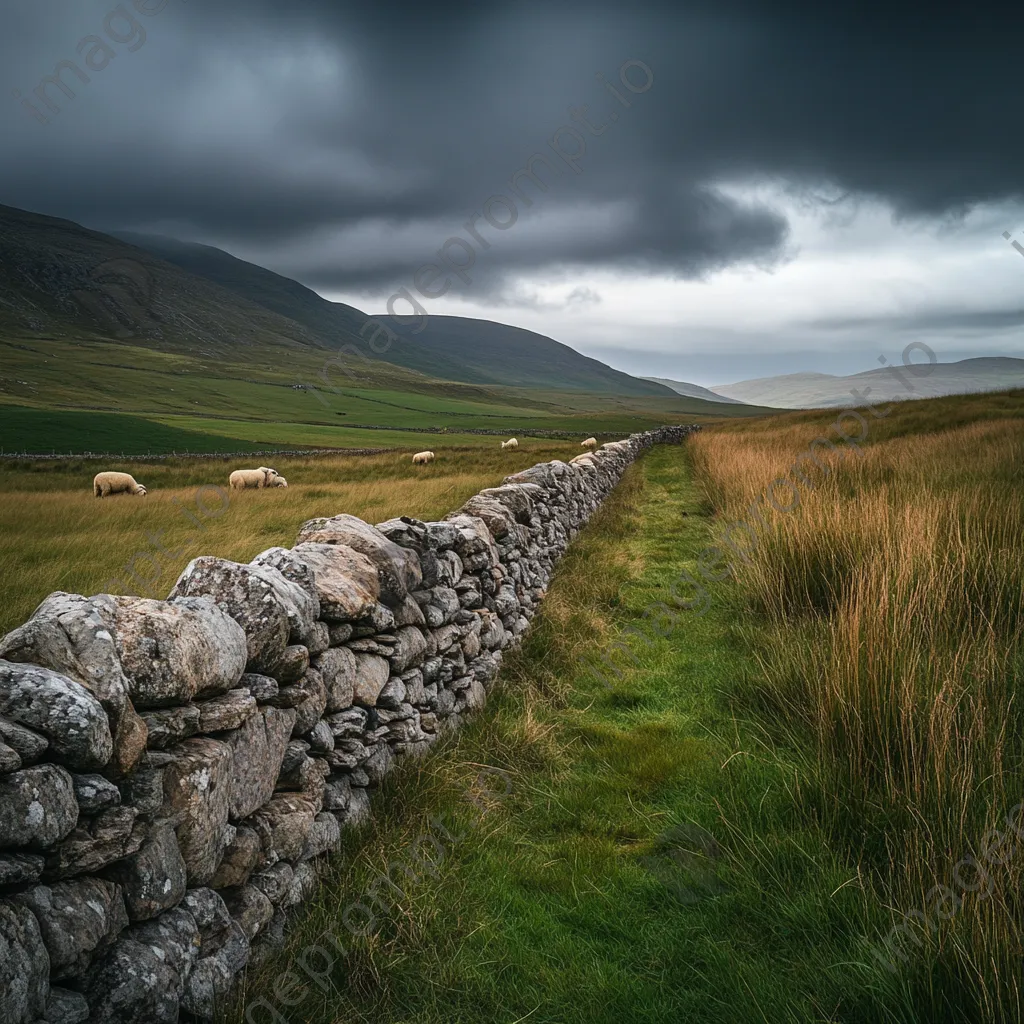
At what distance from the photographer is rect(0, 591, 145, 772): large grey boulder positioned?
1.86 meters

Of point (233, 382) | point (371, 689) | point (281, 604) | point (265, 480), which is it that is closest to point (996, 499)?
point (371, 689)

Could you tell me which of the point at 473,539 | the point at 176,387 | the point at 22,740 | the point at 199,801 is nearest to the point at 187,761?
the point at 199,801

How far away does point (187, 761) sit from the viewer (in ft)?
6.81

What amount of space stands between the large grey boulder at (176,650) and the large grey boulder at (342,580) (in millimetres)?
765

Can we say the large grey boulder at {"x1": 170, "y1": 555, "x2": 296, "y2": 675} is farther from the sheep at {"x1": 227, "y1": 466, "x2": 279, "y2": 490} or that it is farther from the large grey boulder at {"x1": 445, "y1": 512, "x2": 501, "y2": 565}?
the sheep at {"x1": 227, "y1": 466, "x2": 279, "y2": 490}

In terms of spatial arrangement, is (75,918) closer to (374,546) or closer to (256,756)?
(256,756)

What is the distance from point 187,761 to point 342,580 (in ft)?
4.47

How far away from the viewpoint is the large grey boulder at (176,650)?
6.65ft

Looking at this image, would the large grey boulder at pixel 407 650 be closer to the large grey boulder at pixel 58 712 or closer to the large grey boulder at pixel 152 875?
the large grey boulder at pixel 152 875

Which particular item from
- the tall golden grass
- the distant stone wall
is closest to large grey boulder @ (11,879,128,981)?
the distant stone wall

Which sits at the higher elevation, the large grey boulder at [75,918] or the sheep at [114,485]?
the large grey boulder at [75,918]

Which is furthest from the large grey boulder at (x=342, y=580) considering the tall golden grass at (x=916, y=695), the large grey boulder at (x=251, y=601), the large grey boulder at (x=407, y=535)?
the tall golden grass at (x=916, y=695)

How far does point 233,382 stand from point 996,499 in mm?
111087

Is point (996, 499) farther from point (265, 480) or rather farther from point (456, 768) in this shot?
point (265, 480)
